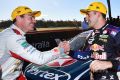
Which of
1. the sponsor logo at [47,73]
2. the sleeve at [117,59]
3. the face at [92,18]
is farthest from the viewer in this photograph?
the sponsor logo at [47,73]

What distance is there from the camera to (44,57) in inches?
157

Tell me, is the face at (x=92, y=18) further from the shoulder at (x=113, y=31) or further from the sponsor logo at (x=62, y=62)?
the sponsor logo at (x=62, y=62)

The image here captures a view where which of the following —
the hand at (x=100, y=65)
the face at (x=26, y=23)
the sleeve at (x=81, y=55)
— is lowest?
the sleeve at (x=81, y=55)

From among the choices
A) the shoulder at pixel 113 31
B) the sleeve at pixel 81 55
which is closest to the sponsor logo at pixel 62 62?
the sleeve at pixel 81 55

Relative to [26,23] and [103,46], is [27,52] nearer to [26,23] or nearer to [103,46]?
[26,23]

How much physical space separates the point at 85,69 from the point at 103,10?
4.28 ft

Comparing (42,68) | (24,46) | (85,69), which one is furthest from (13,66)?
(85,69)

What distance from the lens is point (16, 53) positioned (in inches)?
160

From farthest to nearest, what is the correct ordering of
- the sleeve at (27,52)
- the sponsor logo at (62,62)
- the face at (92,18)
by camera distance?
1. the sponsor logo at (62,62)
2. the face at (92,18)
3. the sleeve at (27,52)

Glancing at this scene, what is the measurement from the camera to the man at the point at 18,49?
399cm

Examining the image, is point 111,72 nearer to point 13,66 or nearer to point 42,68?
point 13,66

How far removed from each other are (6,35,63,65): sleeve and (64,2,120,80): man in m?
0.49

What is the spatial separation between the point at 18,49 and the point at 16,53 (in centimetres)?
7

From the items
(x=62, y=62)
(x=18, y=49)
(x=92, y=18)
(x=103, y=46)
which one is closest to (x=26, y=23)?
(x=18, y=49)
